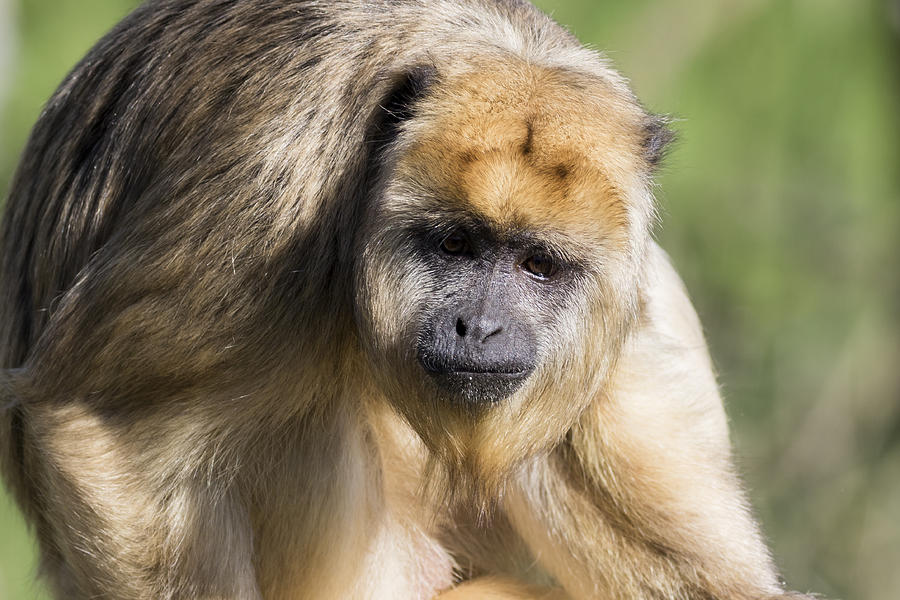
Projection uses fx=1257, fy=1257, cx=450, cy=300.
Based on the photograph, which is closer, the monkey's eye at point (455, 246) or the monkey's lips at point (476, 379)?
the monkey's lips at point (476, 379)

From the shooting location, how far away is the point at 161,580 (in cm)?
448

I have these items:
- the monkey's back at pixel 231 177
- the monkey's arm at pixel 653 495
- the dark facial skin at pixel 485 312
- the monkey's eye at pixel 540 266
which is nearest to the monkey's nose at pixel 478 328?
the dark facial skin at pixel 485 312

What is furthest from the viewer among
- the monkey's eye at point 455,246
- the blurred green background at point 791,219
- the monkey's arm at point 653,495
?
the blurred green background at point 791,219

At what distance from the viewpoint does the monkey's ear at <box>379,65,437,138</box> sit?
414 cm

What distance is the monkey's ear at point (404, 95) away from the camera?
4141 mm

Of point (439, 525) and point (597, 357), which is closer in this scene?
point (597, 357)

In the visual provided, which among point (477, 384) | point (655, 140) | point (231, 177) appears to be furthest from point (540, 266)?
point (231, 177)

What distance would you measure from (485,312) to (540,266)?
0.29m

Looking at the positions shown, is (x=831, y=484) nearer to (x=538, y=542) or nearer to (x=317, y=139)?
(x=538, y=542)

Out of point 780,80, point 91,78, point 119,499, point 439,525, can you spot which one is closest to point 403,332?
point 119,499

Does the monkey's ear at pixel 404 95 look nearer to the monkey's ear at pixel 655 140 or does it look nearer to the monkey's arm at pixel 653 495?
the monkey's ear at pixel 655 140

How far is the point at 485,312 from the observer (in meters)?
3.94

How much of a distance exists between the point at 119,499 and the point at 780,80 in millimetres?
8487

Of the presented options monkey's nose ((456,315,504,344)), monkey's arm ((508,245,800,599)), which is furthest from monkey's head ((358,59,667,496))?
monkey's arm ((508,245,800,599))
